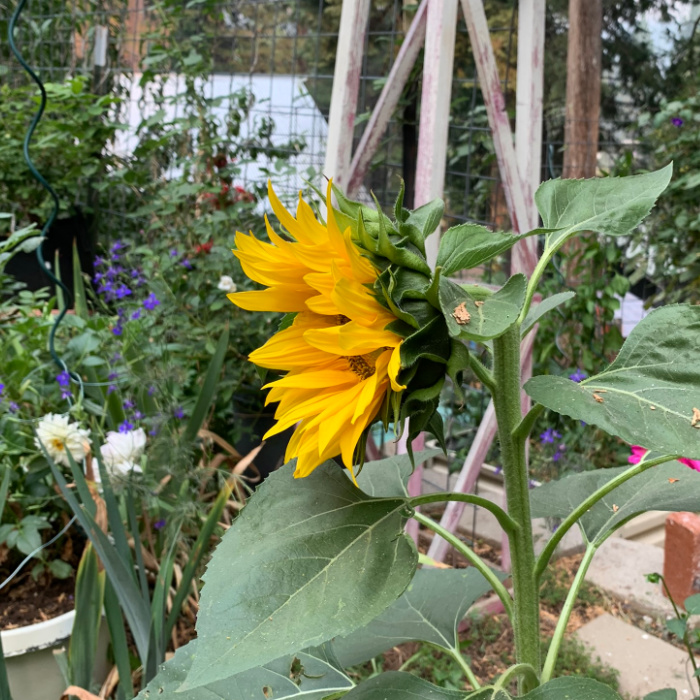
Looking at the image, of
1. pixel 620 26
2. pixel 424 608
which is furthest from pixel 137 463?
pixel 620 26

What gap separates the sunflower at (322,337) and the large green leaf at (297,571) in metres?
0.04

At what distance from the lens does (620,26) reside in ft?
10.9

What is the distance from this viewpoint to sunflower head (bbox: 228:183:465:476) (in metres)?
0.42

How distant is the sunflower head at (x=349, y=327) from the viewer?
1.37ft

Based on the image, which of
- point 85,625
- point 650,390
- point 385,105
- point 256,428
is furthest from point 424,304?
point 256,428

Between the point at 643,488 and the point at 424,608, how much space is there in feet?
0.78

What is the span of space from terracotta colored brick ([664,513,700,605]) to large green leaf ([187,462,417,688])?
4.86 ft

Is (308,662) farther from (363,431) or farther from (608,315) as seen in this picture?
(608,315)

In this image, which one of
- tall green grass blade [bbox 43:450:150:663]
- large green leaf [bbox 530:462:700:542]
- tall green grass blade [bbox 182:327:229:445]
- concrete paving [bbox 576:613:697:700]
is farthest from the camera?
concrete paving [bbox 576:613:697:700]

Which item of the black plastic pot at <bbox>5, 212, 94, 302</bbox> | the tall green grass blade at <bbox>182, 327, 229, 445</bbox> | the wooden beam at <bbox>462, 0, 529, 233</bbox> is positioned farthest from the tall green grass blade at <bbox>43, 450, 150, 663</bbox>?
the black plastic pot at <bbox>5, 212, 94, 302</bbox>

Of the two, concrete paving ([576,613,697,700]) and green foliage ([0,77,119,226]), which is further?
green foliage ([0,77,119,226])

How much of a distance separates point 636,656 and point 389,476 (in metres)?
1.32

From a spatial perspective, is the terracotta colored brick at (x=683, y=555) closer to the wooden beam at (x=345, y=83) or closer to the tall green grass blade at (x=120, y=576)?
the wooden beam at (x=345, y=83)

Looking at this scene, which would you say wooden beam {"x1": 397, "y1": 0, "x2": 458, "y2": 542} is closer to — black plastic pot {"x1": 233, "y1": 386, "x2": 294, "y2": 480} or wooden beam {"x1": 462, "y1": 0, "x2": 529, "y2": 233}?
wooden beam {"x1": 462, "y1": 0, "x2": 529, "y2": 233}
